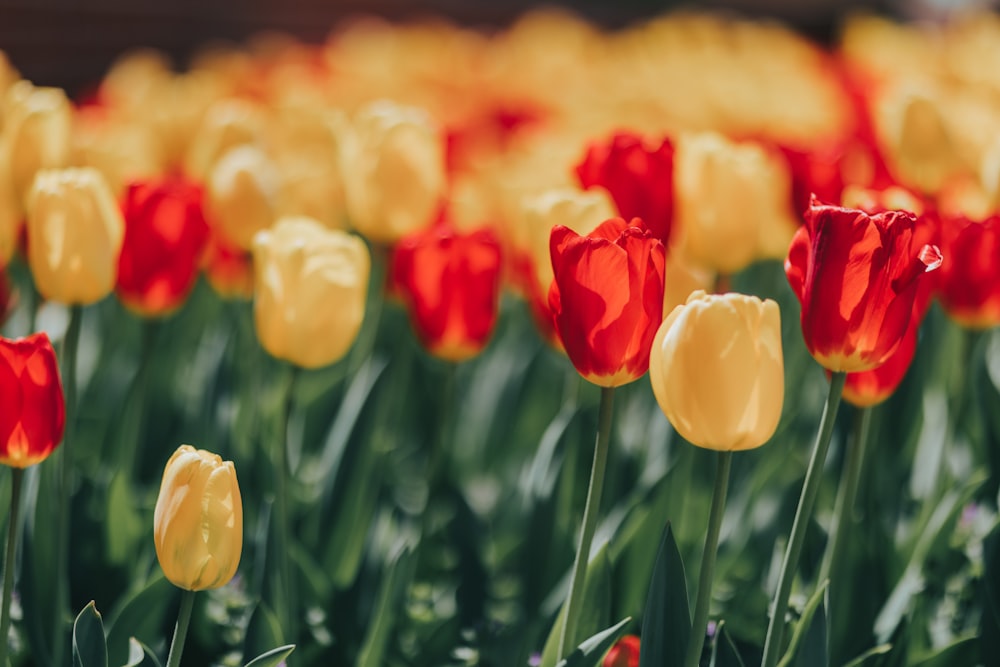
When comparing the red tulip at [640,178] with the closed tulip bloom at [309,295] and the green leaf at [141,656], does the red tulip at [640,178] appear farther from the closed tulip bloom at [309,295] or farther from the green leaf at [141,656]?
the green leaf at [141,656]

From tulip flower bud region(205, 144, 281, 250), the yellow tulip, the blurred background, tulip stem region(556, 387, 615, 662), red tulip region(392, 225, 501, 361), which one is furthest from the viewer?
the blurred background

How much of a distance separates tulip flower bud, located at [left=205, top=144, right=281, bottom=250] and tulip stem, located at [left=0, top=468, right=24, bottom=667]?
3.13 ft

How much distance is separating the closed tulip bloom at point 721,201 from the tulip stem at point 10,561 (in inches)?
42.8

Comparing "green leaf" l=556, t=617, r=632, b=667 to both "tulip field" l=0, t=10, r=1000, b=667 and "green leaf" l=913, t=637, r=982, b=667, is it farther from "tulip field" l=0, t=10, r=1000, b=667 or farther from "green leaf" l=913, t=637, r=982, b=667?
"green leaf" l=913, t=637, r=982, b=667

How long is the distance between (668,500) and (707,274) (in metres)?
0.53

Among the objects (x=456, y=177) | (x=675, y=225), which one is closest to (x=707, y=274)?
(x=675, y=225)

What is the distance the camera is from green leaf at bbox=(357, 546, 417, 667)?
4.81 feet

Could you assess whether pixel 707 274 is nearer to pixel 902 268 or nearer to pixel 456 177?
pixel 902 268

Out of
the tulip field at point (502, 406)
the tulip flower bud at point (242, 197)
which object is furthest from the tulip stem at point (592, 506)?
the tulip flower bud at point (242, 197)

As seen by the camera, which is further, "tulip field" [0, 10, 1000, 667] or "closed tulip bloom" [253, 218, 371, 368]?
"closed tulip bloom" [253, 218, 371, 368]

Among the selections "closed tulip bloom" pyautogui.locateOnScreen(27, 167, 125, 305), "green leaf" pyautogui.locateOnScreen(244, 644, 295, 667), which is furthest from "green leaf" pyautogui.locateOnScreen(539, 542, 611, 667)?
"closed tulip bloom" pyautogui.locateOnScreen(27, 167, 125, 305)

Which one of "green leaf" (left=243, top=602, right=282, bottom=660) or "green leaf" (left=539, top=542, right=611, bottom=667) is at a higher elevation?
"green leaf" (left=539, top=542, right=611, bottom=667)

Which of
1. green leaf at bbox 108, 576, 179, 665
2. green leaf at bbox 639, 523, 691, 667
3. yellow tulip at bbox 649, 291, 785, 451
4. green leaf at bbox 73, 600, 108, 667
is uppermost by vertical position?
yellow tulip at bbox 649, 291, 785, 451

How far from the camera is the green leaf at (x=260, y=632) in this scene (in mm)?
1407
